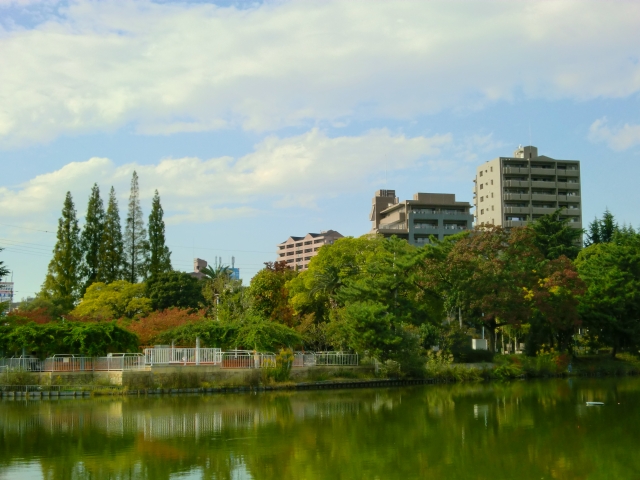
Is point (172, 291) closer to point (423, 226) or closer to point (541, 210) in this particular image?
point (423, 226)

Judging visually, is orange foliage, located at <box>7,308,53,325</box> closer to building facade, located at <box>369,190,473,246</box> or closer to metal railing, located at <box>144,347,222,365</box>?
metal railing, located at <box>144,347,222,365</box>

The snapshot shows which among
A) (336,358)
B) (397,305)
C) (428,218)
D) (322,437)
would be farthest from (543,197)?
(322,437)

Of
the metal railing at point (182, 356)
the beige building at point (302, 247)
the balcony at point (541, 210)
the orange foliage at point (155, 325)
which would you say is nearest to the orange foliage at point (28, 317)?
the orange foliage at point (155, 325)

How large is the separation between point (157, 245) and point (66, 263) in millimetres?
8199

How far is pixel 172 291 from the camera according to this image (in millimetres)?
57531

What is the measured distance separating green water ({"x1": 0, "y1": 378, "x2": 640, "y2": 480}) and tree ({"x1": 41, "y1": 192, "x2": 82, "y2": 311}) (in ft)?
96.6

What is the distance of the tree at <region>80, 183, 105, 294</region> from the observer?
6134 cm

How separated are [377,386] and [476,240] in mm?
12541

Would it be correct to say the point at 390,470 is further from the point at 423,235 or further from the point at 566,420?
the point at 423,235

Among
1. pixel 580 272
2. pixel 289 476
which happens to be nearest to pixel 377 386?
pixel 580 272

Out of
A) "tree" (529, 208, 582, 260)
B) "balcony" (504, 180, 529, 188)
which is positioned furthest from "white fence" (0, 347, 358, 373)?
"balcony" (504, 180, 529, 188)

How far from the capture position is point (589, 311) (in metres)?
48.0

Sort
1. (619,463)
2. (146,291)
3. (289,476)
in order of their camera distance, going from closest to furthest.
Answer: (289,476)
(619,463)
(146,291)

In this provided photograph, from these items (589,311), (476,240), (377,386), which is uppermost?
(476,240)
